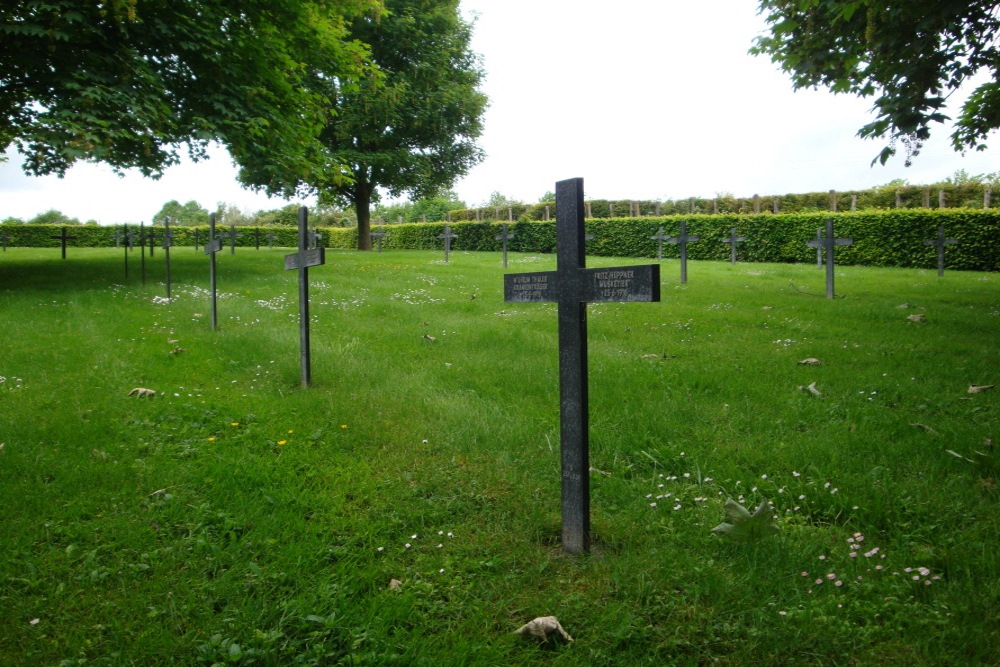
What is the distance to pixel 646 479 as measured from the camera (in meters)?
4.17

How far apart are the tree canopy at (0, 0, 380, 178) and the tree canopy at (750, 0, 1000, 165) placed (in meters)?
8.89

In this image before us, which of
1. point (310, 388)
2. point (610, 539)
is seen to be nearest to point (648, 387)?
point (610, 539)

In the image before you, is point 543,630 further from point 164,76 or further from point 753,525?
point 164,76

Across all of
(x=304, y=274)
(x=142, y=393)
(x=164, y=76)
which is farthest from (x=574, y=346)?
(x=164, y=76)

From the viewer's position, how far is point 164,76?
13844mm

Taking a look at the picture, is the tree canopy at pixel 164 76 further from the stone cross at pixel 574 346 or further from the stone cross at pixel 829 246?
the stone cross at pixel 829 246

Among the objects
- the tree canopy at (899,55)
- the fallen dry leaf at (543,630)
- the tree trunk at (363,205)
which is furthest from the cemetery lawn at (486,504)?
the tree trunk at (363,205)

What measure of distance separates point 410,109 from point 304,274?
22.6 meters

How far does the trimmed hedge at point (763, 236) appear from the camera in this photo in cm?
2238

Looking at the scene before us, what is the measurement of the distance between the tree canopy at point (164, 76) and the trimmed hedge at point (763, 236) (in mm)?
17816

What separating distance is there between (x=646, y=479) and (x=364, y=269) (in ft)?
53.1

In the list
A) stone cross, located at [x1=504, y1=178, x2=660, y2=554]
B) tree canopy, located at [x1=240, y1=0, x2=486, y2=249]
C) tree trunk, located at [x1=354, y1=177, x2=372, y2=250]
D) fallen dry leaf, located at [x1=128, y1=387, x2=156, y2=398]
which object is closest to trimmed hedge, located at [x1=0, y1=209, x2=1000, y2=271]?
tree canopy, located at [x1=240, y1=0, x2=486, y2=249]

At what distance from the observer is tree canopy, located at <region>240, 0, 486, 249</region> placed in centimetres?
2619

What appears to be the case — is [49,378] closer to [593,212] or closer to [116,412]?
[116,412]
